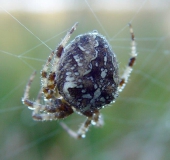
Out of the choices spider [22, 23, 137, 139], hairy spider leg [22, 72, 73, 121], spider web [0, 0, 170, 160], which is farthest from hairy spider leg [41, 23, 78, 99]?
spider web [0, 0, 170, 160]

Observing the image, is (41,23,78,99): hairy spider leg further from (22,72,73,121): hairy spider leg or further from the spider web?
the spider web

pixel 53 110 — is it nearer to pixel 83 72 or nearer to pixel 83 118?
pixel 83 72

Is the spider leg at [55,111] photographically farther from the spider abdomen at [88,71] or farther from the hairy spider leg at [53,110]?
the spider abdomen at [88,71]

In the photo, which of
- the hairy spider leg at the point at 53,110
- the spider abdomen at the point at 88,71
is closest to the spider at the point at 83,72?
the spider abdomen at the point at 88,71

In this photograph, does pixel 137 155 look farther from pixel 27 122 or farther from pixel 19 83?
pixel 19 83

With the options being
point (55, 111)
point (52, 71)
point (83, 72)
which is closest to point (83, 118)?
point (55, 111)

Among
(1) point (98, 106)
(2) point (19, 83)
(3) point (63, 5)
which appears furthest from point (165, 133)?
(3) point (63, 5)
